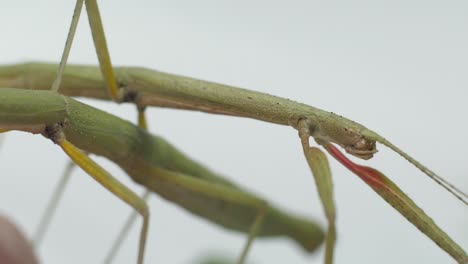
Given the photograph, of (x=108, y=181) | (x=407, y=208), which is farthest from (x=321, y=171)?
(x=108, y=181)

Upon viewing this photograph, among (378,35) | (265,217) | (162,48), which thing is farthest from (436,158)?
(162,48)

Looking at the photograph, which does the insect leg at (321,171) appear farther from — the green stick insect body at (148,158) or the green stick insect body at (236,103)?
the green stick insect body at (148,158)

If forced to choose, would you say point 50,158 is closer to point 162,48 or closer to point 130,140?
point 162,48

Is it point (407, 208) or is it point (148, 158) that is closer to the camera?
point (407, 208)

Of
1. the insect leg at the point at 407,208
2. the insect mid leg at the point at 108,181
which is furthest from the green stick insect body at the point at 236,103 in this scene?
the insect mid leg at the point at 108,181

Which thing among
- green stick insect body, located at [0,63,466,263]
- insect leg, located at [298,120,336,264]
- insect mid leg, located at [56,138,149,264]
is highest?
green stick insect body, located at [0,63,466,263]

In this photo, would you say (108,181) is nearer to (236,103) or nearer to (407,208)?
(236,103)

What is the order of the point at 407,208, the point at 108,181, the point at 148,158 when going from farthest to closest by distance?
the point at 148,158 → the point at 108,181 → the point at 407,208

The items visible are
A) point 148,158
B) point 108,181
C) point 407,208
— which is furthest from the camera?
point 148,158

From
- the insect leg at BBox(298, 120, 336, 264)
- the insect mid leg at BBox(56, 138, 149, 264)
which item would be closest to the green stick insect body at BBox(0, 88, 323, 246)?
the insect mid leg at BBox(56, 138, 149, 264)

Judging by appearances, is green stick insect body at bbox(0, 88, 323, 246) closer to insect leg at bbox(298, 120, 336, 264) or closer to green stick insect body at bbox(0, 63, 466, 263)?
green stick insect body at bbox(0, 63, 466, 263)

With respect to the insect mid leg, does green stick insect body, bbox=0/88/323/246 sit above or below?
above
